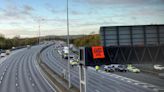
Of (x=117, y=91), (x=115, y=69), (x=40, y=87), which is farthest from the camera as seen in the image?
(x=115, y=69)

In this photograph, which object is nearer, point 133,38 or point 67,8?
point 133,38

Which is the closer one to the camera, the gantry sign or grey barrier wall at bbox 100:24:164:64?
grey barrier wall at bbox 100:24:164:64

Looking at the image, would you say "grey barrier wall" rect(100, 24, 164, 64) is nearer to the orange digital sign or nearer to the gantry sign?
the gantry sign

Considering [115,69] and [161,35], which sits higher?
[161,35]

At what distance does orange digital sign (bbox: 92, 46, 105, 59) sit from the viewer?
35219mm

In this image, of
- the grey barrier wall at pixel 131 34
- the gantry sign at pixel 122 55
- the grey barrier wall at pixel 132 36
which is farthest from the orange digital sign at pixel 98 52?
the grey barrier wall at pixel 131 34

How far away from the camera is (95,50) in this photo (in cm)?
3547

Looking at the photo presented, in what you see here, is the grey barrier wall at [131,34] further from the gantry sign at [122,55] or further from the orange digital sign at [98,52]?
the gantry sign at [122,55]

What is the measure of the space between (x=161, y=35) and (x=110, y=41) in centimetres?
505

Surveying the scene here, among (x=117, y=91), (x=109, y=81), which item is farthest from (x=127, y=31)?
(x=109, y=81)

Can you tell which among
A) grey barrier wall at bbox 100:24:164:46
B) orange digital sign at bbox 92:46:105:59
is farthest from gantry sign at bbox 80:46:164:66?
grey barrier wall at bbox 100:24:164:46

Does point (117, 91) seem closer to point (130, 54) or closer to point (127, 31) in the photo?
point (130, 54)

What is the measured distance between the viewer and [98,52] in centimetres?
3559

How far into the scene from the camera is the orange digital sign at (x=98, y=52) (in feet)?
116
